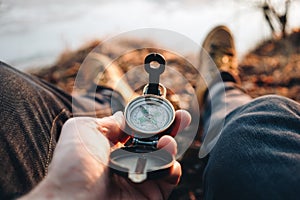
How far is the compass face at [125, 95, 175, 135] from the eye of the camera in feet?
5.13

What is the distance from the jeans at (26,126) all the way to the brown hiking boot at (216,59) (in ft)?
3.88

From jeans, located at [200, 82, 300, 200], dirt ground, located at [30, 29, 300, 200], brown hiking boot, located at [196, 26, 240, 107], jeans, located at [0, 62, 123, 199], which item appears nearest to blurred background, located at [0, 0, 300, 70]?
dirt ground, located at [30, 29, 300, 200]

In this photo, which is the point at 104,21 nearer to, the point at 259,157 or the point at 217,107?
the point at 217,107

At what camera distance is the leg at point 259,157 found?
148 centimetres

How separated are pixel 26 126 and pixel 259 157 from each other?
101cm

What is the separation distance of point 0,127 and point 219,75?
1.83 meters

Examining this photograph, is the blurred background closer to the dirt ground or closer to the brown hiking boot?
the dirt ground

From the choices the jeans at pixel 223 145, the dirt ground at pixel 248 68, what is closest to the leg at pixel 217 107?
the jeans at pixel 223 145

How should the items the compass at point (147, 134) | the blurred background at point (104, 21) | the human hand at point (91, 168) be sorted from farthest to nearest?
the blurred background at point (104, 21) → the human hand at point (91, 168) → the compass at point (147, 134)

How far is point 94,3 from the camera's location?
4.93 metres

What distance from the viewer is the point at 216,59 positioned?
3.51 meters

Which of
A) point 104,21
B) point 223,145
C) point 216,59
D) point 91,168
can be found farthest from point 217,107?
point 104,21

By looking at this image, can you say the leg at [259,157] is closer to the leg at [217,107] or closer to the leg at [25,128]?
the leg at [217,107]

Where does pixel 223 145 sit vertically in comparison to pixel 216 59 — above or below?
above
